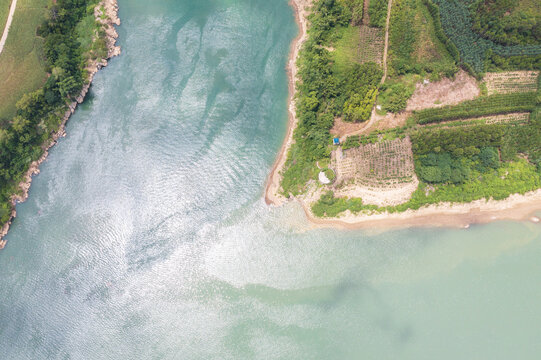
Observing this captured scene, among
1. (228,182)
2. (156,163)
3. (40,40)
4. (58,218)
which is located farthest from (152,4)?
(58,218)

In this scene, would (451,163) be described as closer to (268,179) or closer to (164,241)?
(268,179)

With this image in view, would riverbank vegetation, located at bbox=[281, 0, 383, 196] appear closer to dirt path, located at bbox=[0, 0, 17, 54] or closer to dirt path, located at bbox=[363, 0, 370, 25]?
dirt path, located at bbox=[363, 0, 370, 25]

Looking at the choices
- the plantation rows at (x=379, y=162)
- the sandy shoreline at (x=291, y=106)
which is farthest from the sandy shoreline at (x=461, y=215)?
the sandy shoreline at (x=291, y=106)

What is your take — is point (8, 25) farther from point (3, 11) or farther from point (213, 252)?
point (213, 252)

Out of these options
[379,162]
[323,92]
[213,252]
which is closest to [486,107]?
[379,162]

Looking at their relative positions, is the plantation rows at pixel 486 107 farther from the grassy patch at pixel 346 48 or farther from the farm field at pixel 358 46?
the grassy patch at pixel 346 48

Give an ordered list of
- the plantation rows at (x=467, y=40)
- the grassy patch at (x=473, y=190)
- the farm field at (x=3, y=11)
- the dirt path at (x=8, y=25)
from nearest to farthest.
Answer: the grassy patch at (x=473, y=190), the plantation rows at (x=467, y=40), the dirt path at (x=8, y=25), the farm field at (x=3, y=11)

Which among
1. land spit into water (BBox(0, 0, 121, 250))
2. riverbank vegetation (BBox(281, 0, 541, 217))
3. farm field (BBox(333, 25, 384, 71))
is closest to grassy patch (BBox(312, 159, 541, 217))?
riverbank vegetation (BBox(281, 0, 541, 217))
